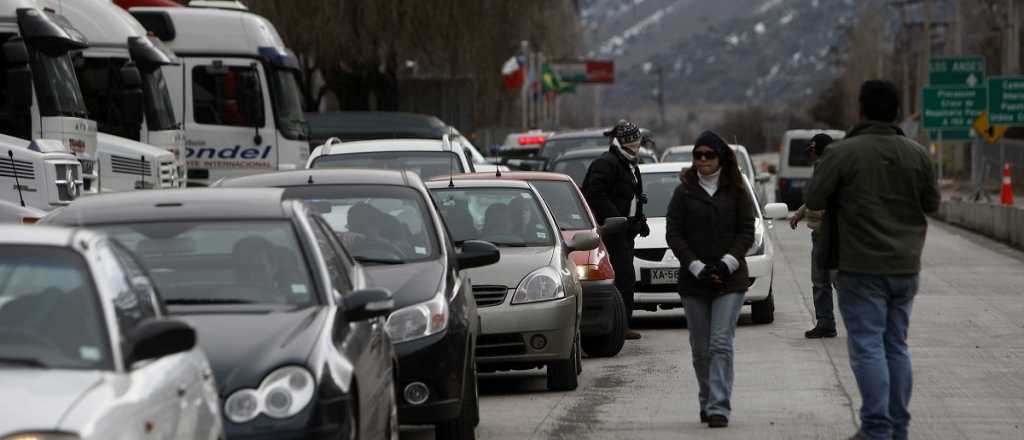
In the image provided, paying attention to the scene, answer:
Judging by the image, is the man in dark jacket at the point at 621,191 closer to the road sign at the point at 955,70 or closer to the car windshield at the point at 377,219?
the car windshield at the point at 377,219

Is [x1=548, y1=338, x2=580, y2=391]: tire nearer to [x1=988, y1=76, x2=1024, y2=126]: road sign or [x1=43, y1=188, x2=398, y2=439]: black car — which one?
[x1=43, y1=188, x2=398, y2=439]: black car

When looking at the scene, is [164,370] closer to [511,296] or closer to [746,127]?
[511,296]

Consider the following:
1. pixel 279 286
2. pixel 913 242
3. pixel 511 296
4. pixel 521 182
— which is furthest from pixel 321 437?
pixel 521 182

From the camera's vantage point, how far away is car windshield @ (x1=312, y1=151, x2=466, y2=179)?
17391 millimetres

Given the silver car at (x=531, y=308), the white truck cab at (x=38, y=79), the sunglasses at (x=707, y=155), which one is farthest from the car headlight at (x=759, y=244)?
the sunglasses at (x=707, y=155)

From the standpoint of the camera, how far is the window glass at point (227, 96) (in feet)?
89.9

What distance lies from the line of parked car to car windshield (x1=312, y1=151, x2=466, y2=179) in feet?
9.42

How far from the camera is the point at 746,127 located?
186m

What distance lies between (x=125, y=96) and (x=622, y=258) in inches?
294

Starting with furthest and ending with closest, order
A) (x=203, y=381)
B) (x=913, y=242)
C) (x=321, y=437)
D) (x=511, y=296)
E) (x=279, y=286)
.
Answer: (x=511, y=296), (x=913, y=242), (x=279, y=286), (x=321, y=437), (x=203, y=381)

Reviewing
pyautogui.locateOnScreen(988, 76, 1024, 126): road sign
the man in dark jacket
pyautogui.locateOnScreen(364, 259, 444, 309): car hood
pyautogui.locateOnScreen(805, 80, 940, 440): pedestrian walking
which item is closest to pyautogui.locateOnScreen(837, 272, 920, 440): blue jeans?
pyautogui.locateOnScreen(805, 80, 940, 440): pedestrian walking

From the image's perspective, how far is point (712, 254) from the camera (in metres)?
10.7

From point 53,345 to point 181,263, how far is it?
2.35m

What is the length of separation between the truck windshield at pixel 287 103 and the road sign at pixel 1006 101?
61.2ft
